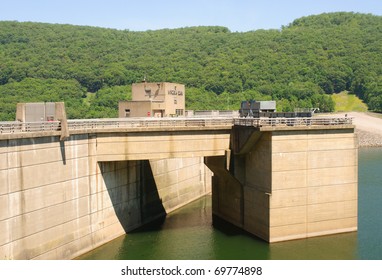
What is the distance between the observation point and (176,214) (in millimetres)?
43281

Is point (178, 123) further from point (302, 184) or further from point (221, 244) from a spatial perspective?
point (302, 184)

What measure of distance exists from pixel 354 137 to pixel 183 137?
43.8 ft

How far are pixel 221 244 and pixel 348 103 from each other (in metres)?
143

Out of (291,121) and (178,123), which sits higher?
(291,121)

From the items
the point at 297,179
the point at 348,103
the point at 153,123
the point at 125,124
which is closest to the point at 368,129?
→ the point at 348,103

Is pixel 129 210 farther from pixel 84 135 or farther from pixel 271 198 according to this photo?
pixel 271 198

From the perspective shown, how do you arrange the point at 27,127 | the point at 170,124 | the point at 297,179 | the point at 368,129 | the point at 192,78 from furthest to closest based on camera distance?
the point at 192,78 → the point at 368,129 → the point at 170,124 → the point at 297,179 → the point at 27,127

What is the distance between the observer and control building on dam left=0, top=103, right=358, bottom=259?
2856 cm

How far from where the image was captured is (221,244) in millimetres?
33938

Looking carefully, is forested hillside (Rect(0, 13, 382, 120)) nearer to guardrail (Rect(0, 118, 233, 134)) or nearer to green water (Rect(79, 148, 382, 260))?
green water (Rect(79, 148, 382, 260))

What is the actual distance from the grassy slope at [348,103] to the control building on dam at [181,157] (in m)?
127

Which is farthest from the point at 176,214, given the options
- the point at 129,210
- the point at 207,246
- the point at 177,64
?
the point at 177,64

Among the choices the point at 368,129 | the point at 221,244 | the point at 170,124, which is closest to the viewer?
the point at 221,244

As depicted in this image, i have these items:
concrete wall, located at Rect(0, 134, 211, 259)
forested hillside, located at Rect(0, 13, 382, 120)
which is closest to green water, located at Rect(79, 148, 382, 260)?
concrete wall, located at Rect(0, 134, 211, 259)
